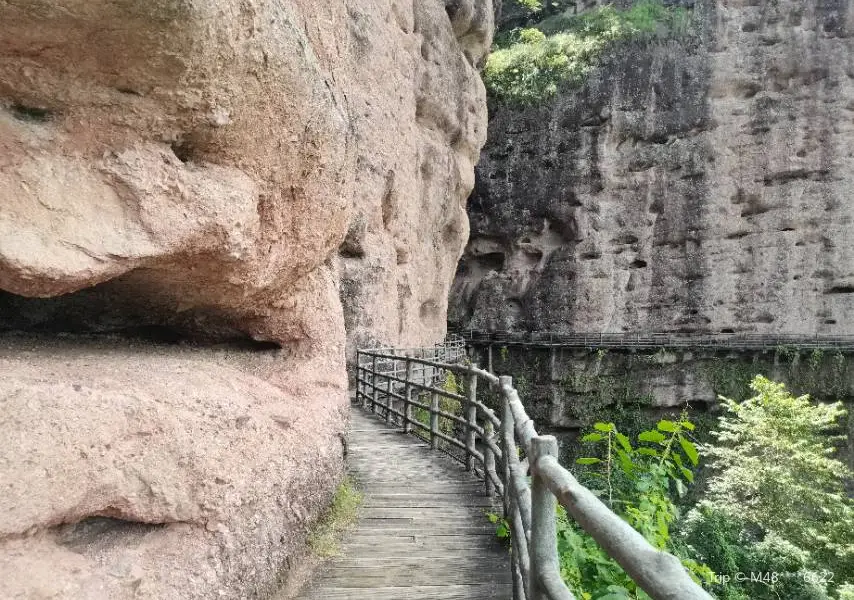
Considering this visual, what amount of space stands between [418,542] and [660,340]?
20870mm

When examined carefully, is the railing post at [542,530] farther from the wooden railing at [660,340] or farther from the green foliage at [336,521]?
the wooden railing at [660,340]

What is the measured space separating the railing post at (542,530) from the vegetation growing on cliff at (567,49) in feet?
81.9

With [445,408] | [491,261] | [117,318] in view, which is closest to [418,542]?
[117,318]

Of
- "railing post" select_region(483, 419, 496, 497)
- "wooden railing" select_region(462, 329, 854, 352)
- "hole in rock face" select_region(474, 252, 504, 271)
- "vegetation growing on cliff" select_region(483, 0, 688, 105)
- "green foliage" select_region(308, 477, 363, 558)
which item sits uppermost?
"vegetation growing on cliff" select_region(483, 0, 688, 105)

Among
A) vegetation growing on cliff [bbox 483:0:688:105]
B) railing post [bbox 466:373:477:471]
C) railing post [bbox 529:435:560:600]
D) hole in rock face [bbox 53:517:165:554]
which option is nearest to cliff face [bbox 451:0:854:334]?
vegetation growing on cliff [bbox 483:0:688:105]

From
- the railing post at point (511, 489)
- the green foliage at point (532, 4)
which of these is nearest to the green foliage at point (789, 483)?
the railing post at point (511, 489)

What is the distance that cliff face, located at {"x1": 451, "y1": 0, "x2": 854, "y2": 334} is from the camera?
72.2ft

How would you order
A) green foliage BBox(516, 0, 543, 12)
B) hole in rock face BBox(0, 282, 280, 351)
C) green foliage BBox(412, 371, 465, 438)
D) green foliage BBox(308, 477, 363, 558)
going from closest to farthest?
hole in rock face BBox(0, 282, 280, 351) < green foliage BBox(308, 477, 363, 558) < green foliage BBox(412, 371, 465, 438) < green foliage BBox(516, 0, 543, 12)

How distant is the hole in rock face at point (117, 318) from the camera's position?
3393mm

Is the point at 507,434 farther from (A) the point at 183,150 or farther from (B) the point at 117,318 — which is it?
(B) the point at 117,318

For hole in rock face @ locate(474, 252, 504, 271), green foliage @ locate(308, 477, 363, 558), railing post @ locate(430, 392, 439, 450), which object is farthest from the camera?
hole in rock face @ locate(474, 252, 504, 271)

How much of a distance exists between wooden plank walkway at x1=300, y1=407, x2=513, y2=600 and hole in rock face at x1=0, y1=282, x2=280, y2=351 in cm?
175

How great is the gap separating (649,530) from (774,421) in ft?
37.5

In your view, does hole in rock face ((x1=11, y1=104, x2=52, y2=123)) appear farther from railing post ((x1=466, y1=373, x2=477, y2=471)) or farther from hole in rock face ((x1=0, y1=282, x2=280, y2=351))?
railing post ((x1=466, y1=373, x2=477, y2=471))
